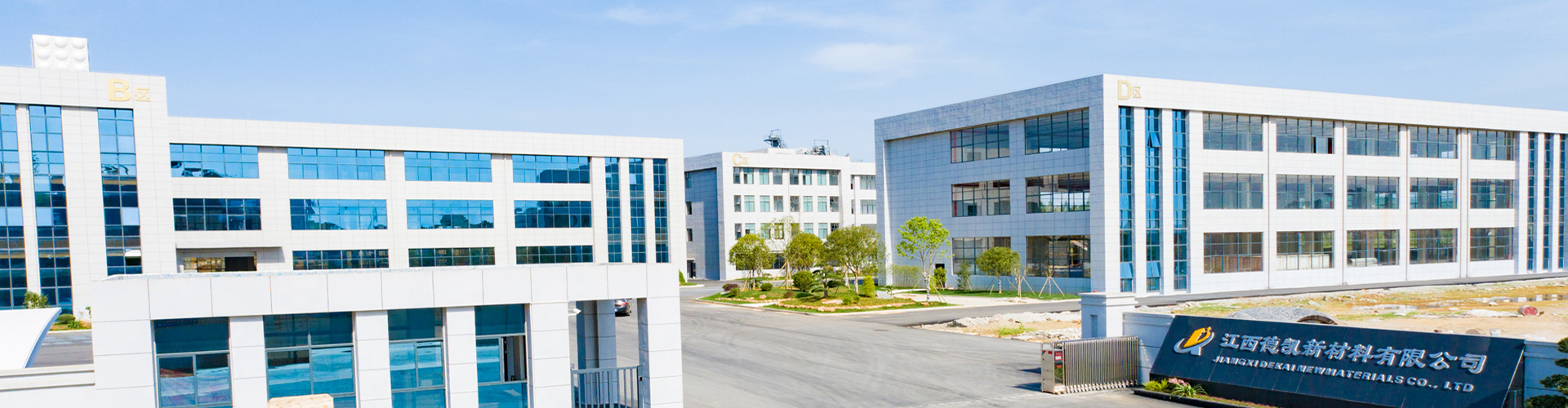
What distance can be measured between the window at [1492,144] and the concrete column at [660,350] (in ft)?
222

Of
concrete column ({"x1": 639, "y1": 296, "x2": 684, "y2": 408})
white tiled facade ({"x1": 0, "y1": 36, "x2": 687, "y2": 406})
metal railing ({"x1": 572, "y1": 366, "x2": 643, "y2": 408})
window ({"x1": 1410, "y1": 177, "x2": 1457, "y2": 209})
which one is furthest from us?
window ({"x1": 1410, "y1": 177, "x2": 1457, "y2": 209})

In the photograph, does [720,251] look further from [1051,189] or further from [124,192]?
[124,192]

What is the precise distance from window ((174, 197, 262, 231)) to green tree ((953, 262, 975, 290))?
138 ft

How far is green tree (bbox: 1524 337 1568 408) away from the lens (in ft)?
49.3

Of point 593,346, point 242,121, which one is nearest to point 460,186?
point 242,121

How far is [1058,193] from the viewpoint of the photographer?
52.5 m

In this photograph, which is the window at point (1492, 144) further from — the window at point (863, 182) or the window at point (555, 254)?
the window at point (555, 254)

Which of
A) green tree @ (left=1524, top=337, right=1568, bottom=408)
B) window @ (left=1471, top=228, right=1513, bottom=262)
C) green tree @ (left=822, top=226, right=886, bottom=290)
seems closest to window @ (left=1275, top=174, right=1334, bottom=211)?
window @ (left=1471, top=228, right=1513, bottom=262)

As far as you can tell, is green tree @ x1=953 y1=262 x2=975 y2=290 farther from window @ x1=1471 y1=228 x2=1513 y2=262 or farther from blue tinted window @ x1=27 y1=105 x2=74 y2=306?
blue tinted window @ x1=27 y1=105 x2=74 y2=306

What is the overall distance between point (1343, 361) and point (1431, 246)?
177ft

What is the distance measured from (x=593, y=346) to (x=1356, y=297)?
4446 centimetres

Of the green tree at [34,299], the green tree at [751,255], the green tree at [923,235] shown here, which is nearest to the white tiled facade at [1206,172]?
the green tree at [923,235]

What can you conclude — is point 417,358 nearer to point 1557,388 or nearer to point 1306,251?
point 1557,388

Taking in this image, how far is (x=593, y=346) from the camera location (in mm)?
18719
